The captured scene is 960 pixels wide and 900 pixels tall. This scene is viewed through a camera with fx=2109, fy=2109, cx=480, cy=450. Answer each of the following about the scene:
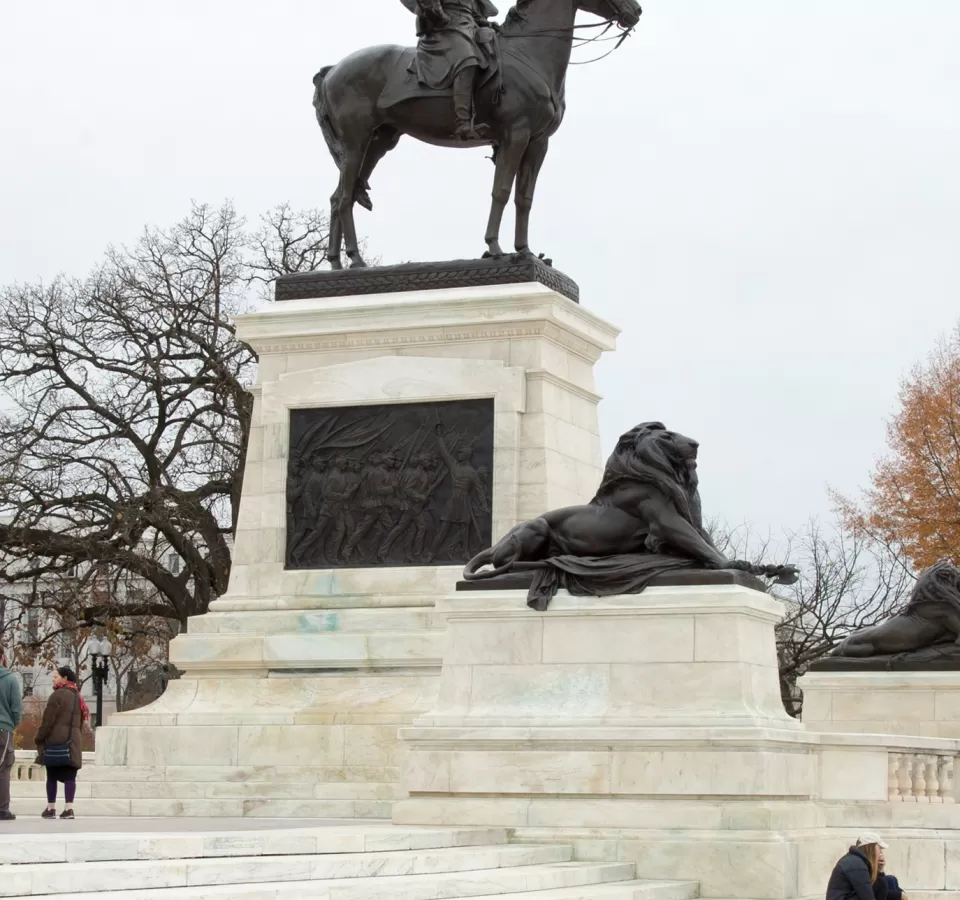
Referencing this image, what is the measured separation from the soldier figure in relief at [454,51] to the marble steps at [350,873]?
29.6 feet

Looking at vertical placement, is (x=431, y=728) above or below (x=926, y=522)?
below

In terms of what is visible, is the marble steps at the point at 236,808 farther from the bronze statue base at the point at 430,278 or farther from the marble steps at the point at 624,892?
the bronze statue base at the point at 430,278

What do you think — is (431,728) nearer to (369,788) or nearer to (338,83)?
(369,788)

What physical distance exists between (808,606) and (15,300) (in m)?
16.8

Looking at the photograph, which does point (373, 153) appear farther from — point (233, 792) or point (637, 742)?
point (637, 742)

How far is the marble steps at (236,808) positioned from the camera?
18.2 m

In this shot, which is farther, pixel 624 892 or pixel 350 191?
pixel 350 191

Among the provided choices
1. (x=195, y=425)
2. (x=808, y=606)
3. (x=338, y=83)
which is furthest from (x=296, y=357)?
(x=808, y=606)

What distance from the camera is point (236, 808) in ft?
60.3

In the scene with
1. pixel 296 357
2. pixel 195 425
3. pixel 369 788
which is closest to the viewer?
pixel 369 788

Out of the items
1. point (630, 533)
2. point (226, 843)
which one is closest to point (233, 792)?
point (630, 533)

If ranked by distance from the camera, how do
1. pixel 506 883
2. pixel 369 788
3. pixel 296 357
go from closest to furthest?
pixel 506 883 → pixel 369 788 → pixel 296 357

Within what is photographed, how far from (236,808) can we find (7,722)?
2.55m

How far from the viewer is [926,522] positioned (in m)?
44.6
